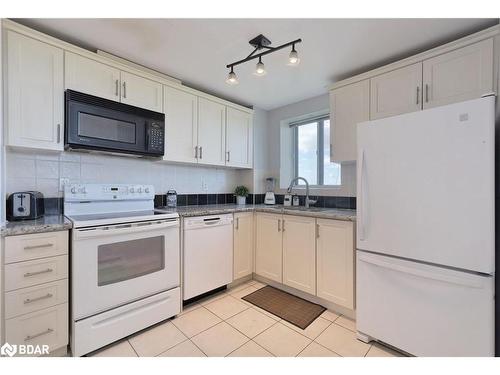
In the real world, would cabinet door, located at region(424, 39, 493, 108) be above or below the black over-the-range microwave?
above

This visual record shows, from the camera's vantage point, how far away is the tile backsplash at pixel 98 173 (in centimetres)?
181

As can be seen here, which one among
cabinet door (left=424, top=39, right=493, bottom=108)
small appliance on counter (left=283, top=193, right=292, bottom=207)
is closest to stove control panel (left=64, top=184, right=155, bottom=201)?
small appliance on counter (left=283, top=193, right=292, bottom=207)

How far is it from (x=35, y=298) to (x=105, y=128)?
1.25 meters

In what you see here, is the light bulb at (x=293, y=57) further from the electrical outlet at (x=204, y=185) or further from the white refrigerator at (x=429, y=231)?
the electrical outlet at (x=204, y=185)

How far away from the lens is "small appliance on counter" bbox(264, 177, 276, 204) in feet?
10.5

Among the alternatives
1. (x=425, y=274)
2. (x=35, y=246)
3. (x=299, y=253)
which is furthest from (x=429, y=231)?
(x=35, y=246)

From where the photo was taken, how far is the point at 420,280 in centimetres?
141

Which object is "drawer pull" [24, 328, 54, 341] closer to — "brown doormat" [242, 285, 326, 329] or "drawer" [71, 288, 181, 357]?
"drawer" [71, 288, 181, 357]

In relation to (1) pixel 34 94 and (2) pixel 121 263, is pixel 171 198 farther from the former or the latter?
(1) pixel 34 94

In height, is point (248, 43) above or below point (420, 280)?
above

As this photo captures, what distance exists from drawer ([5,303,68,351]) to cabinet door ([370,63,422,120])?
2796 mm
